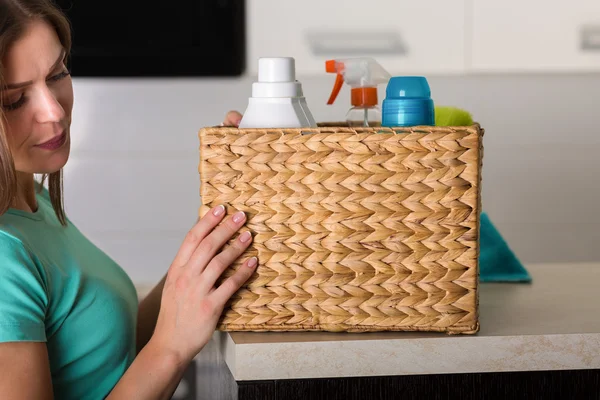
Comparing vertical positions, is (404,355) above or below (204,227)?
below

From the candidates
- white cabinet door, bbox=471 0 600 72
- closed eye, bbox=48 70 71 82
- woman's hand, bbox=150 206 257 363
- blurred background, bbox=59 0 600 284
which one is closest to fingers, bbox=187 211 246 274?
woman's hand, bbox=150 206 257 363

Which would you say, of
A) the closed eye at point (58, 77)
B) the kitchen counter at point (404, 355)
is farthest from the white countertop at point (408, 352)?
the closed eye at point (58, 77)

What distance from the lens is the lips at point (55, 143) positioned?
913mm

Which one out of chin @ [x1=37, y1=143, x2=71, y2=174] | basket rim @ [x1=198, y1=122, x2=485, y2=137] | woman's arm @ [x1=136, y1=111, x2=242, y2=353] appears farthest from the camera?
woman's arm @ [x1=136, y1=111, x2=242, y2=353]

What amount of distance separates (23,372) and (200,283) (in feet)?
0.67

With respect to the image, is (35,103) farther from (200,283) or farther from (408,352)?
(408,352)

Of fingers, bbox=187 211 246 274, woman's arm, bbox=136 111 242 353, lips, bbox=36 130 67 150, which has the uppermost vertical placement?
lips, bbox=36 130 67 150

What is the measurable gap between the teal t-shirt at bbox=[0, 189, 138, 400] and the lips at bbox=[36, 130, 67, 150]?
0.30 ft

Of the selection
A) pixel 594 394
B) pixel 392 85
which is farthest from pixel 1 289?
pixel 594 394

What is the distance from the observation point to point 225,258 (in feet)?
2.47

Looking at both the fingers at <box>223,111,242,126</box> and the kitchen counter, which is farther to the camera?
the fingers at <box>223,111,242,126</box>

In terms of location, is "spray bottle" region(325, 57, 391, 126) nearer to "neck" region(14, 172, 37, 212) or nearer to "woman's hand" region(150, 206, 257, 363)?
"woman's hand" region(150, 206, 257, 363)

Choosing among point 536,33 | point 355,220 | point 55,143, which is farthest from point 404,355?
point 536,33

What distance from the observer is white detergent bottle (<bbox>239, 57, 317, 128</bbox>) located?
76cm
